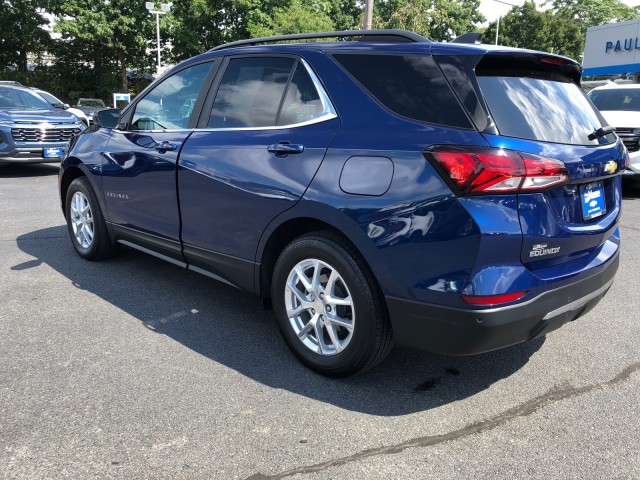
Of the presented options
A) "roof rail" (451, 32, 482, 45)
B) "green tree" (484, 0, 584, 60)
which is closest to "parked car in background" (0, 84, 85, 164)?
"roof rail" (451, 32, 482, 45)

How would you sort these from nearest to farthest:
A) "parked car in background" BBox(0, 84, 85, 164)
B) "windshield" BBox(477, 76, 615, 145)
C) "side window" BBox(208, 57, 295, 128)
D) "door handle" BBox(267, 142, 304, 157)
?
1. "windshield" BBox(477, 76, 615, 145)
2. "door handle" BBox(267, 142, 304, 157)
3. "side window" BBox(208, 57, 295, 128)
4. "parked car in background" BBox(0, 84, 85, 164)

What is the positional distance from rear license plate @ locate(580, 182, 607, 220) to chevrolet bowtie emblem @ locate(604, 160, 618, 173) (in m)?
0.08

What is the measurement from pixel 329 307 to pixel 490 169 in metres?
1.09

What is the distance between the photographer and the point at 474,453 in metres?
2.46

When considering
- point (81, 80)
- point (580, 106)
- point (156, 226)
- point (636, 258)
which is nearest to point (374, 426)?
point (580, 106)

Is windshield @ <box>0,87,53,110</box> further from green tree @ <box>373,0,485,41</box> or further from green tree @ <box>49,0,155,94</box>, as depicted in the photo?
green tree @ <box>373,0,485,41</box>

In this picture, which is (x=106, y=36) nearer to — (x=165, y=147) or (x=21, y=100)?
(x=21, y=100)

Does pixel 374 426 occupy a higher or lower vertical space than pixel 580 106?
lower

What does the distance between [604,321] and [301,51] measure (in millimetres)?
2740

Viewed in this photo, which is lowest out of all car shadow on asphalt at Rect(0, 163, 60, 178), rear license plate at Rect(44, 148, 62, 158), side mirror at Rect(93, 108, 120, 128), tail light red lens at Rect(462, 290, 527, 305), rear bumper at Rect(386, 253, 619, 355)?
car shadow on asphalt at Rect(0, 163, 60, 178)

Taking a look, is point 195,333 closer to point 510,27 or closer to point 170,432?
point 170,432

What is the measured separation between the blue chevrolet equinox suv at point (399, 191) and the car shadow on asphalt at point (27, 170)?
28.3 ft

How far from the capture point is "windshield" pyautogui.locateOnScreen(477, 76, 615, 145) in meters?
2.61

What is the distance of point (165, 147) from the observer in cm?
393
